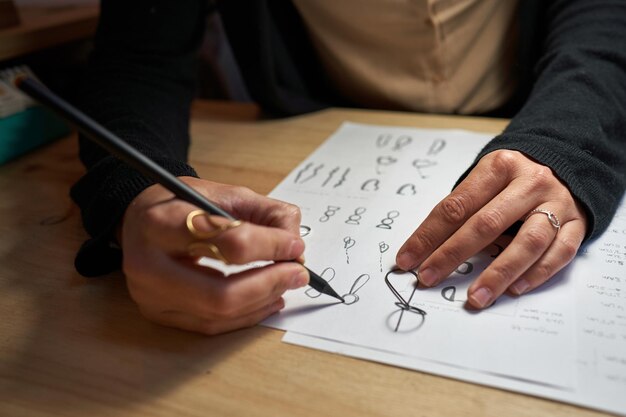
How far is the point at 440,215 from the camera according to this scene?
47 centimetres

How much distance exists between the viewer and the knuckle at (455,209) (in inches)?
18.3

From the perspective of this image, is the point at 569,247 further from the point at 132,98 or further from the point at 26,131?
the point at 26,131

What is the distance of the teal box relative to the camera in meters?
0.77

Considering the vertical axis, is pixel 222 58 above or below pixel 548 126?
below

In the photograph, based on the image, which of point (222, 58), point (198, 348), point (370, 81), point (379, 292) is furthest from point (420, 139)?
point (222, 58)

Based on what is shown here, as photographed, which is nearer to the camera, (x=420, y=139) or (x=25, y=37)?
(x=420, y=139)

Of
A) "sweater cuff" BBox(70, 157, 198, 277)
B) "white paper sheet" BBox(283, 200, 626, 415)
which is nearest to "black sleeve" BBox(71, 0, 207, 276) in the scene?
"sweater cuff" BBox(70, 157, 198, 277)

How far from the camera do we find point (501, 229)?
0.45m

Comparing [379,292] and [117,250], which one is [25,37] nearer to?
[117,250]

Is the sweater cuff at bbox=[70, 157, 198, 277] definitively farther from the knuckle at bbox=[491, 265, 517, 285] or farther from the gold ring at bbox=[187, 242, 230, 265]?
the knuckle at bbox=[491, 265, 517, 285]

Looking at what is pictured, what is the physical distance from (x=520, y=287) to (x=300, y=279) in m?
0.18

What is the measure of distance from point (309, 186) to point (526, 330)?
31cm

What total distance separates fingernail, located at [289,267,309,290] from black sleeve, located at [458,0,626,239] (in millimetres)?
228

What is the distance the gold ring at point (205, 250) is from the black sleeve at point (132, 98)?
11 cm
